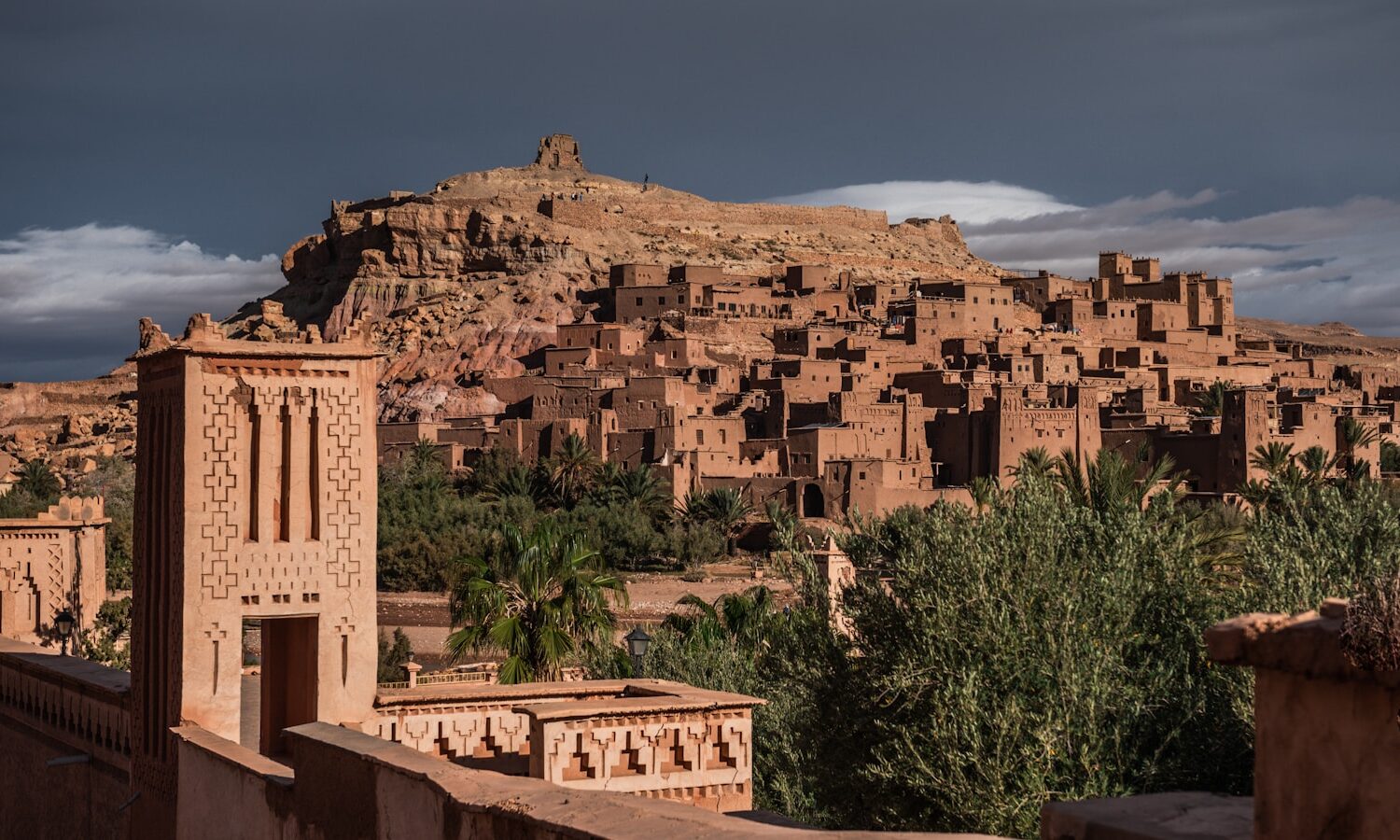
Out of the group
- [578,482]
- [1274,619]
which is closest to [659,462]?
[578,482]

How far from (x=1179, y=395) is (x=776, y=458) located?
17.1m

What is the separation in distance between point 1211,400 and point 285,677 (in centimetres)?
4734

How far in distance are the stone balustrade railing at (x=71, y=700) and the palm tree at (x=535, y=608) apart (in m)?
4.22

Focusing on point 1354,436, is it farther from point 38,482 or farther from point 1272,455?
point 38,482

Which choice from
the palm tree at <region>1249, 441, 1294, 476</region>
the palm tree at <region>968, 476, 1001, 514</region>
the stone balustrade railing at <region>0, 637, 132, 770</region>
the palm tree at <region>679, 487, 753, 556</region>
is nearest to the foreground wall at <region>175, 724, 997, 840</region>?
the stone balustrade railing at <region>0, 637, 132, 770</region>

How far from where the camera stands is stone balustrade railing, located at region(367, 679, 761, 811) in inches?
296

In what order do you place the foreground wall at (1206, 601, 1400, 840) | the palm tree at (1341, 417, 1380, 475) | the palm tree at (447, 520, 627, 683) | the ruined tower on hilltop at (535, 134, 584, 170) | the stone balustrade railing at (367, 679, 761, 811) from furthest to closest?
1. the ruined tower on hilltop at (535, 134, 584, 170)
2. the palm tree at (1341, 417, 1380, 475)
3. the palm tree at (447, 520, 627, 683)
4. the stone balustrade railing at (367, 679, 761, 811)
5. the foreground wall at (1206, 601, 1400, 840)

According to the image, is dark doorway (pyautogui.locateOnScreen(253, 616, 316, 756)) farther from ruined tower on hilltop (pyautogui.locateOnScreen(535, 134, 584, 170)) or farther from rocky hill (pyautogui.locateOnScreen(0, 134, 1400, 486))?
ruined tower on hilltop (pyautogui.locateOnScreen(535, 134, 584, 170))

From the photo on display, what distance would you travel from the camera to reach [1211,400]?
52625 mm

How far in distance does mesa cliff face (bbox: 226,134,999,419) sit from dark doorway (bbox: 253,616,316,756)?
44615mm

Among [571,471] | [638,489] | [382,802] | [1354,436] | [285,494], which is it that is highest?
[1354,436]

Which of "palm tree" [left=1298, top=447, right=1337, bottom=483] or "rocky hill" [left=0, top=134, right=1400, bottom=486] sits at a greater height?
"rocky hill" [left=0, top=134, right=1400, bottom=486]

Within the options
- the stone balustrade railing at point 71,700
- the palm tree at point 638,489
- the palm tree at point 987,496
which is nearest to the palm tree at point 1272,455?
the palm tree at point 638,489

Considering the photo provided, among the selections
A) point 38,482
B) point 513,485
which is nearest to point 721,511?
point 513,485
